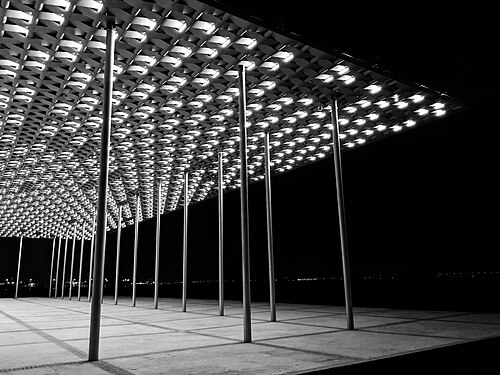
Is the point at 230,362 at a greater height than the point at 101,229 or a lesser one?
lesser

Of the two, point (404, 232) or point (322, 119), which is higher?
point (322, 119)

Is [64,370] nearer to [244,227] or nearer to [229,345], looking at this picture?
[229,345]

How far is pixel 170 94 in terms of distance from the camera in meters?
15.4

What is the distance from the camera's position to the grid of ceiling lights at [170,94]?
11.1 meters

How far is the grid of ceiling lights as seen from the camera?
36.4 ft

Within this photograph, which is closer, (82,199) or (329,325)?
(329,325)

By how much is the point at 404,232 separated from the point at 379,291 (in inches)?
142

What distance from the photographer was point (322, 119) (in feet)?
Answer: 59.8

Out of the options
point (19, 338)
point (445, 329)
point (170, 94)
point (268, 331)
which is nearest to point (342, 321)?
point (268, 331)

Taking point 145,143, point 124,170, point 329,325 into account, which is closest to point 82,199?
point 124,170

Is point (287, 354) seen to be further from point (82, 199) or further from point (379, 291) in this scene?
point (82, 199)

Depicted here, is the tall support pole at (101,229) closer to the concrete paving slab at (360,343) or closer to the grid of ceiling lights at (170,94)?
the grid of ceiling lights at (170,94)

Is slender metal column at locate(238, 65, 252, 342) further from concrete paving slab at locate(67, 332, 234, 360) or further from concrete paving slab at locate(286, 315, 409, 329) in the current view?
concrete paving slab at locate(286, 315, 409, 329)

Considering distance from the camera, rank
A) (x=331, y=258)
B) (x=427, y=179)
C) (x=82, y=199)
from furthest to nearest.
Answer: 1. (x=82, y=199)
2. (x=331, y=258)
3. (x=427, y=179)
